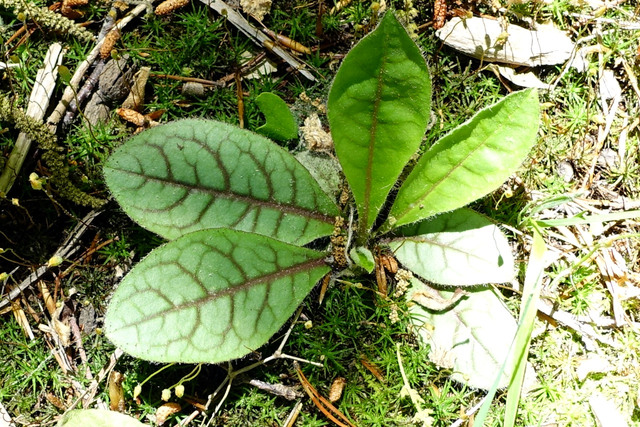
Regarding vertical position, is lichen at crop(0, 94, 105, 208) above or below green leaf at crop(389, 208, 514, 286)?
above

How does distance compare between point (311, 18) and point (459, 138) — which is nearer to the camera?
point (459, 138)

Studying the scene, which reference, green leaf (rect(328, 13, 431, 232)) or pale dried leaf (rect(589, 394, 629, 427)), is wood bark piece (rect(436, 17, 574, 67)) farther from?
pale dried leaf (rect(589, 394, 629, 427))

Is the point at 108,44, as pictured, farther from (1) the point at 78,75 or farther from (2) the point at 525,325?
(2) the point at 525,325

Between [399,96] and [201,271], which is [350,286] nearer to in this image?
[201,271]

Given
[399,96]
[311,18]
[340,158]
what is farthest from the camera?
[311,18]

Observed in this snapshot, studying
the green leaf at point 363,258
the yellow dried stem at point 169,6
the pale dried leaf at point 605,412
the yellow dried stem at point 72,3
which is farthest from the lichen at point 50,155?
the pale dried leaf at point 605,412

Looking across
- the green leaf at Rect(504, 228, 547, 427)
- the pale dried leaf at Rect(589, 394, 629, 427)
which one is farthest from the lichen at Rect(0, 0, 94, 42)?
the pale dried leaf at Rect(589, 394, 629, 427)

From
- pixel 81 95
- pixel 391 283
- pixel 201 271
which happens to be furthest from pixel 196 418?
pixel 81 95
